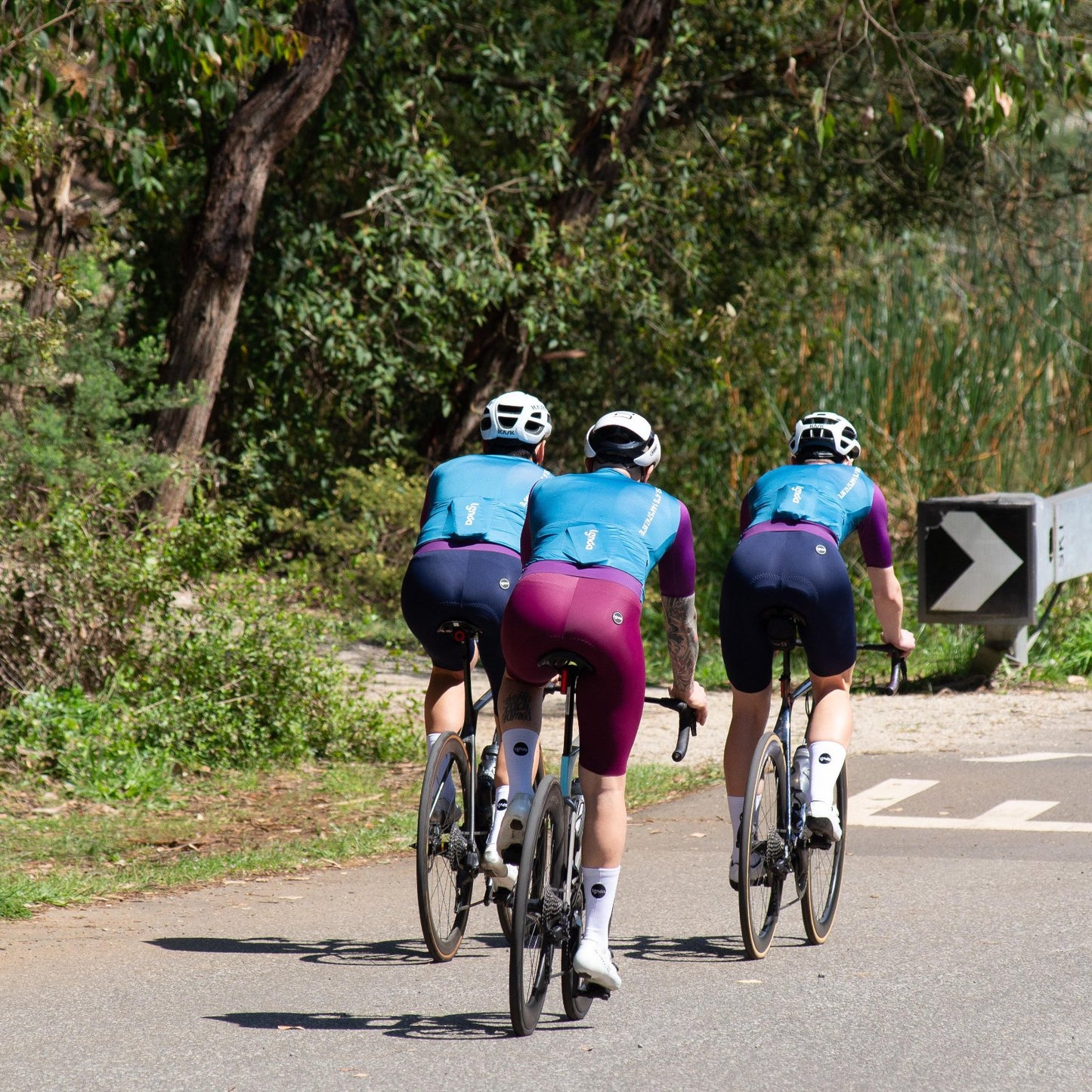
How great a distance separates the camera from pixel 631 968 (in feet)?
17.6

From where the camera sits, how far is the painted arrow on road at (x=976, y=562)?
10.9 m

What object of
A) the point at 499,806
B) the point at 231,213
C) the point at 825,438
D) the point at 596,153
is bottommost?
the point at 499,806

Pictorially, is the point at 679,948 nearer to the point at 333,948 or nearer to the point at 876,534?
the point at 333,948

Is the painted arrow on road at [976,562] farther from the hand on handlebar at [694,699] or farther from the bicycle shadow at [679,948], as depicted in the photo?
the hand on handlebar at [694,699]

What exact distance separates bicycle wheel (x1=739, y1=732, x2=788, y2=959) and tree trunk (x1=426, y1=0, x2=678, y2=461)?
9057 mm

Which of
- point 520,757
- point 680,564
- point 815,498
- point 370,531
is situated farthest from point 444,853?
point 370,531

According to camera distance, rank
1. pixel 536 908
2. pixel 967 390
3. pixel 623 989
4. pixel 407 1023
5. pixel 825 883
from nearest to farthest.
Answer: pixel 536 908 < pixel 407 1023 < pixel 623 989 < pixel 825 883 < pixel 967 390

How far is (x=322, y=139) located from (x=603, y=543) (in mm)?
10185

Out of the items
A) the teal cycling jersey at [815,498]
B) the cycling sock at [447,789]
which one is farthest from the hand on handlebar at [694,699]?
the teal cycling jersey at [815,498]

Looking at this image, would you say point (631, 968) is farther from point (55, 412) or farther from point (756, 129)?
point (756, 129)

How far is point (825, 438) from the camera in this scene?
240 inches

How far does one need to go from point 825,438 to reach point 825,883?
1705 millimetres

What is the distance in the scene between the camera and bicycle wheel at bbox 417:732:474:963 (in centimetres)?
514

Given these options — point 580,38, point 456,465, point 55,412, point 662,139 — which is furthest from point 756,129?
point 456,465
